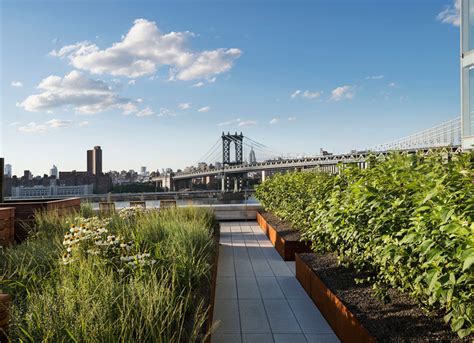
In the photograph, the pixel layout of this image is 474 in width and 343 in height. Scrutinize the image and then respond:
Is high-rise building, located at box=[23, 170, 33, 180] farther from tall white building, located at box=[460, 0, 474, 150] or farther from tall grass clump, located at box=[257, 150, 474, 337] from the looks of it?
tall grass clump, located at box=[257, 150, 474, 337]

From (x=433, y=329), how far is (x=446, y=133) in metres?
12.8

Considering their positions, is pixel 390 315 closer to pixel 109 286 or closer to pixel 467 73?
pixel 109 286

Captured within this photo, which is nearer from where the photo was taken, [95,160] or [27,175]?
[27,175]

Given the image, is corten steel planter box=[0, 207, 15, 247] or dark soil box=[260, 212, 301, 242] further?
dark soil box=[260, 212, 301, 242]

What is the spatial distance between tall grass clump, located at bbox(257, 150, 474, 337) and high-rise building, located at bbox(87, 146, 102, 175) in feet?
117

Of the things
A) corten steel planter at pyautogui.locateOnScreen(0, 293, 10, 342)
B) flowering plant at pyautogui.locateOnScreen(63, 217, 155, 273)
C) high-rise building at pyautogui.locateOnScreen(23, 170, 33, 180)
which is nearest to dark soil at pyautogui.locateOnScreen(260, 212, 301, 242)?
flowering plant at pyautogui.locateOnScreen(63, 217, 155, 273)

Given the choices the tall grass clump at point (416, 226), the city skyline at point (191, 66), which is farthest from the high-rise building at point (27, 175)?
the tall grass clump at point (416, 226)

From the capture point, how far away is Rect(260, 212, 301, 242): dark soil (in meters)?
6.05

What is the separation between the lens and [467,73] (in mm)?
9859

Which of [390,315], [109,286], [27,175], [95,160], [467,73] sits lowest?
[390,315]

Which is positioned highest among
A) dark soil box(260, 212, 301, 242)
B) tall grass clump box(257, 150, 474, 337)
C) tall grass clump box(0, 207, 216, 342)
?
tall grass clump box(257, 150, 474, 337)

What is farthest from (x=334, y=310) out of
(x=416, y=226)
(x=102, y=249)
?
(x=102, y=249)

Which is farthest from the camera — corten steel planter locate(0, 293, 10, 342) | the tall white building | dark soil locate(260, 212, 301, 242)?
the tall white building

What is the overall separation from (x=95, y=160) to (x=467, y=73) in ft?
118
